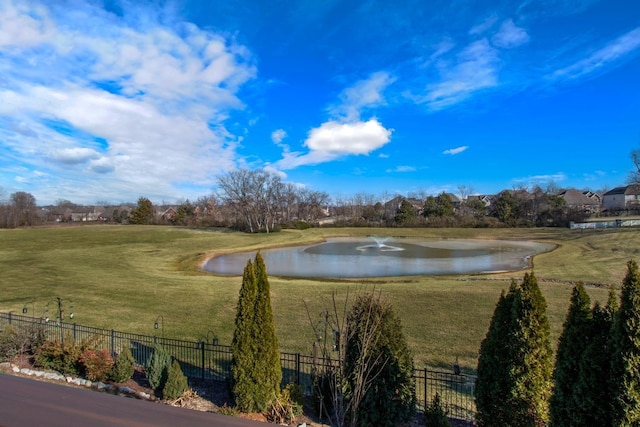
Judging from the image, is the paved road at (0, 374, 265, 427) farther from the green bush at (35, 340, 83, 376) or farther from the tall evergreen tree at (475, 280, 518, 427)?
the green bush at (35, 340, 83, 376)

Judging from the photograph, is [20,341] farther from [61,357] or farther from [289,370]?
[289,370]

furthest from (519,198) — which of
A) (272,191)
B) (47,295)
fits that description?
(47,295)

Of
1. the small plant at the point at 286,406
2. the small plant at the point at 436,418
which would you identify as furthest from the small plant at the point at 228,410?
the small plant at the point at 436,418

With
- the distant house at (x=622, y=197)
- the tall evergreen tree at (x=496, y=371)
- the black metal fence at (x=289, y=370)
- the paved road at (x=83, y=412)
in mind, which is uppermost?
the distant house at (x=622, y=197)

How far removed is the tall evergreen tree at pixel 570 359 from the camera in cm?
409

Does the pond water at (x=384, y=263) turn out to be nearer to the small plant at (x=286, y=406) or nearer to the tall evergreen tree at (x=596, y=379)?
the small plant at (x=286, y=406)

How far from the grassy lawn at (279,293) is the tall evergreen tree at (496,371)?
2.23 metres

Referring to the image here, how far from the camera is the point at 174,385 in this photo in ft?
20.4

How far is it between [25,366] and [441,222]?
58900mm

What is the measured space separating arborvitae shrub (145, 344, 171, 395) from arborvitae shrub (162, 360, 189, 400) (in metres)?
0.42

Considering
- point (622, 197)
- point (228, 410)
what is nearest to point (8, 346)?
point (228, 410)

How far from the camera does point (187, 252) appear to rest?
34.9 m

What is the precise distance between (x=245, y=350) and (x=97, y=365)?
3.29m

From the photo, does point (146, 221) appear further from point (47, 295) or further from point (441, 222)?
point (47, 295)
